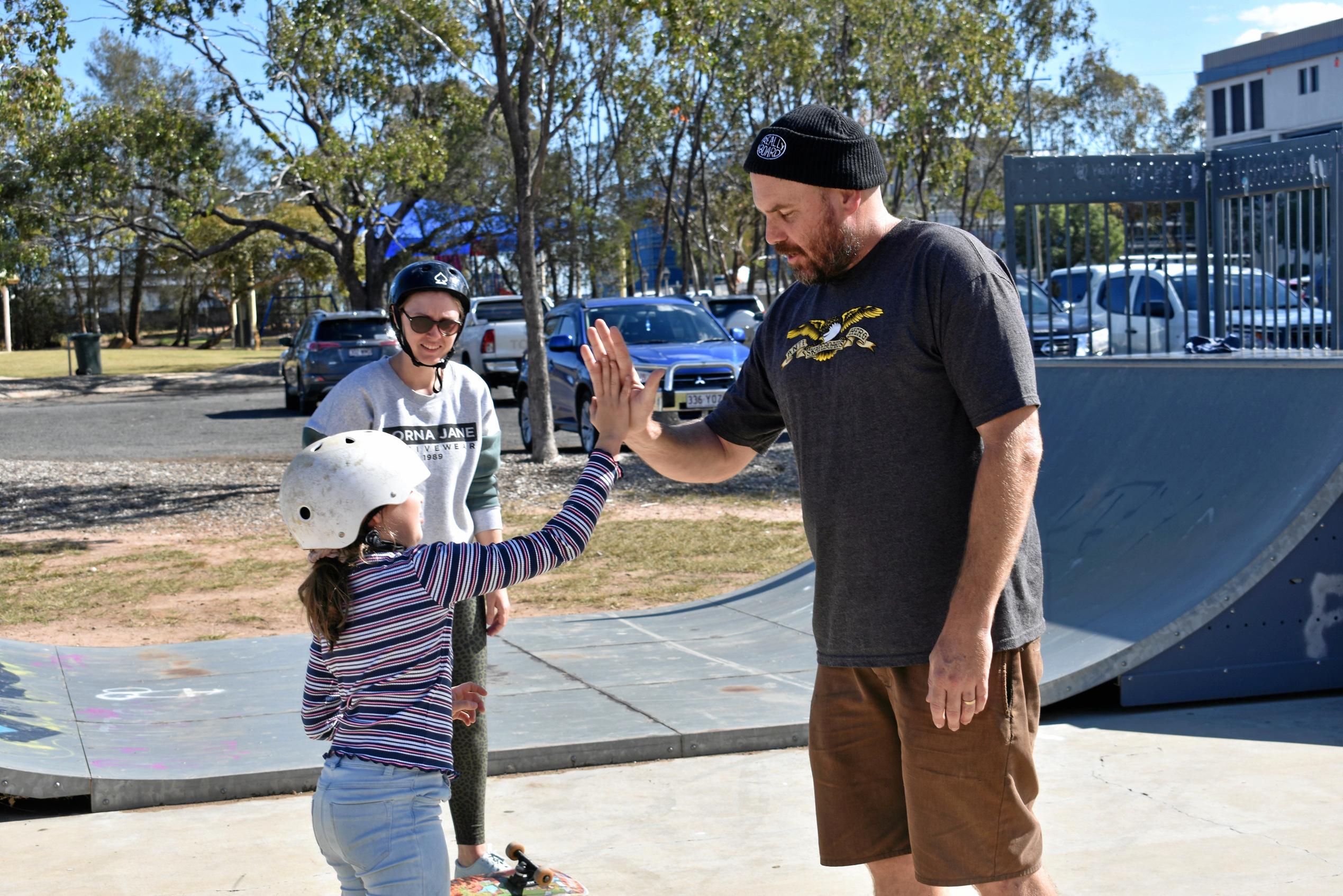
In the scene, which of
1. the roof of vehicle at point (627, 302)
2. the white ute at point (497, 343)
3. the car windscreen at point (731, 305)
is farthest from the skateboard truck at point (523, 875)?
the car windscreen at point (731, 305)

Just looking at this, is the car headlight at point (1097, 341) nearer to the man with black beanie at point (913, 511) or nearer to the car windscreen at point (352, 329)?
the man with black beanie at point (913, 511)

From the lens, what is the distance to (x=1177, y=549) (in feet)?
20.2

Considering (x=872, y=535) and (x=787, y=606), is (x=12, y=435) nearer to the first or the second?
(x=787, y=606)

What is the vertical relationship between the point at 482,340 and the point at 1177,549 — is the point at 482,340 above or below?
above

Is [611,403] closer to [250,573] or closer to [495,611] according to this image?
[495,611]

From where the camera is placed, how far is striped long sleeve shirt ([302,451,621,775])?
277cm

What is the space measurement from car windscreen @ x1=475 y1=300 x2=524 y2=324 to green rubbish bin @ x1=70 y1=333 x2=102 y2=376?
1330 centimetres

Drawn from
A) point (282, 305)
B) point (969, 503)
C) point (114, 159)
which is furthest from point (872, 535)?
point (282, 305)

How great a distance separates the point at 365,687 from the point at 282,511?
0.42 metres

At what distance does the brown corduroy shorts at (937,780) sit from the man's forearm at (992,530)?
8.1 inches

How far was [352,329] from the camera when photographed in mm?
22938

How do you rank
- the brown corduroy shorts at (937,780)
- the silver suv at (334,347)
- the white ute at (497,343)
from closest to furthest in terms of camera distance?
1. the brown corduroy shorts at (937,780)
2. the silver suv at (334,347)
3. the white ute at (497,343)

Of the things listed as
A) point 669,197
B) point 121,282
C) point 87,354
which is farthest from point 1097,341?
point 121,282

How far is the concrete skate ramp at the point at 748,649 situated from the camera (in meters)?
5.12
